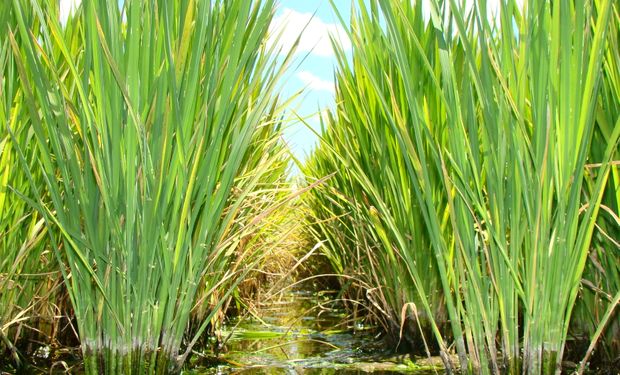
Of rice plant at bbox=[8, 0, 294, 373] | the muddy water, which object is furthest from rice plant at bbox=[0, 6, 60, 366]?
the muddy water

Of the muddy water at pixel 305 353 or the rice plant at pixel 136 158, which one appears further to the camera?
the muddy water at pixel 305 353

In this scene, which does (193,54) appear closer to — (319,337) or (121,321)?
(121,321)

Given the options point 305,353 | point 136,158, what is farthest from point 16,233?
point 305,353

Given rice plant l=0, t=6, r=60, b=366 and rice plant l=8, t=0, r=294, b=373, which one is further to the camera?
rice plant l=0, t=6, r=60, b=366

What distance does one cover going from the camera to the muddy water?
174 cm

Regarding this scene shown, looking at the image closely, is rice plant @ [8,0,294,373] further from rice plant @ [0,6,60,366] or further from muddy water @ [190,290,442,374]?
muddy water @ [190,290,442,374]

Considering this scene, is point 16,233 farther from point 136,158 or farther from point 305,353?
point 305,353

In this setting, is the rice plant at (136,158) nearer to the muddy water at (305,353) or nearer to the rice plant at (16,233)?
the rice plant at (16,233)

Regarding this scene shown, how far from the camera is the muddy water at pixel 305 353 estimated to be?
1.74m

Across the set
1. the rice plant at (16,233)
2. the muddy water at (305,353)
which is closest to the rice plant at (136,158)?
the rice plant at (16,233)

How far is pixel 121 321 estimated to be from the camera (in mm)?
1192

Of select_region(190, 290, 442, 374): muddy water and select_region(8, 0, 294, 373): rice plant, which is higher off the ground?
select_region(8, 0, 294, 373): rice plant

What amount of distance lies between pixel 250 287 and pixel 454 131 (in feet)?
8.15

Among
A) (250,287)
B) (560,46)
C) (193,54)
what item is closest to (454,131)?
(560,46)
